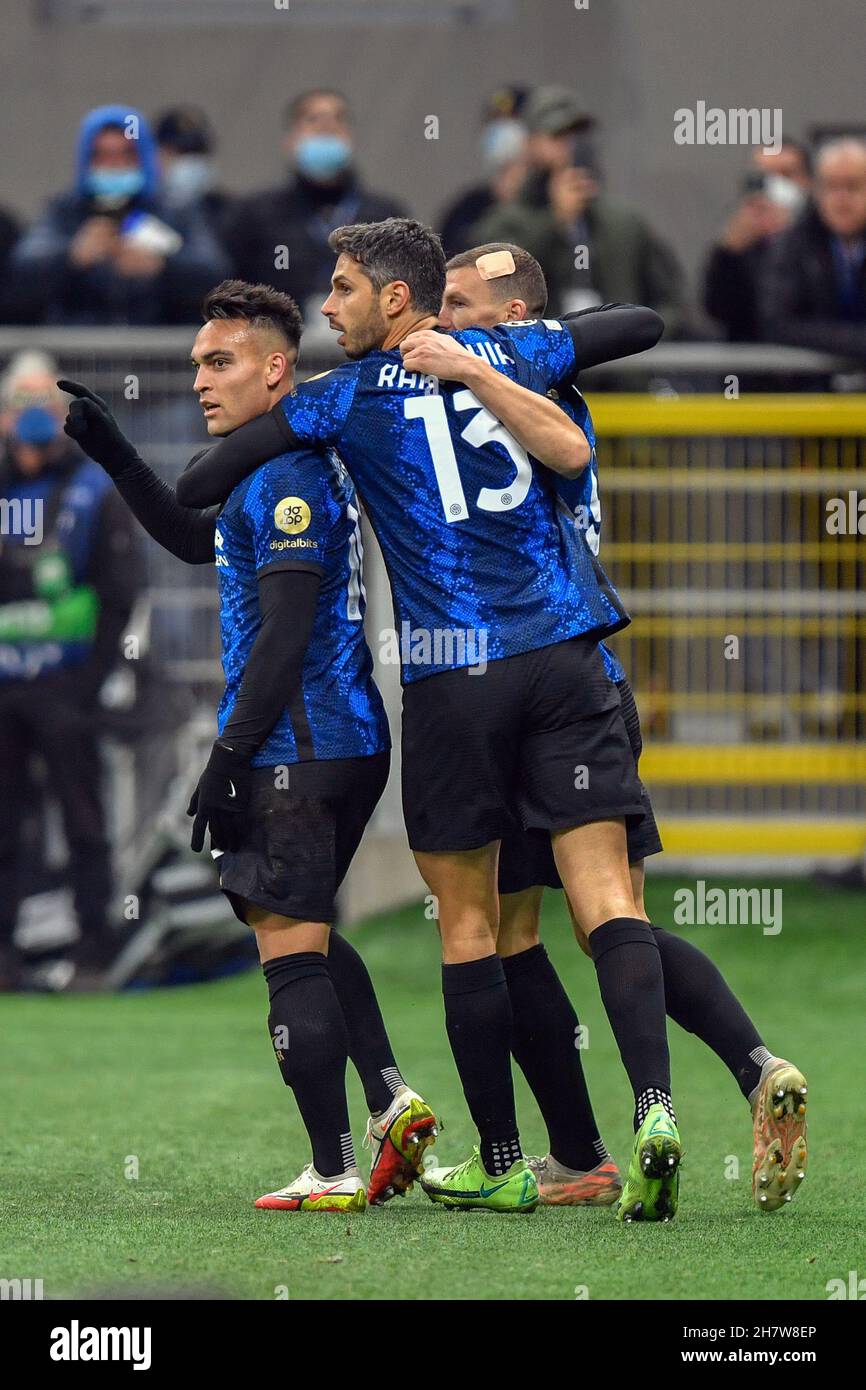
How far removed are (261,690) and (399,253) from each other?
0.95m

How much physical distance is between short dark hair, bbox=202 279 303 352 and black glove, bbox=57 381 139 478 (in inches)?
13.0

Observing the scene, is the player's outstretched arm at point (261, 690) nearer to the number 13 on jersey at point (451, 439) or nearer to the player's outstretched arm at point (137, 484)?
the number 13 on jersey at point (451, 439)

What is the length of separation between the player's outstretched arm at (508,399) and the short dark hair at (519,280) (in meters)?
0.44

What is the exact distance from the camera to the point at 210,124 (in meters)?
14.3

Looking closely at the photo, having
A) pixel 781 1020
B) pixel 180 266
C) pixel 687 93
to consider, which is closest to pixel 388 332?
pixel 781 1020

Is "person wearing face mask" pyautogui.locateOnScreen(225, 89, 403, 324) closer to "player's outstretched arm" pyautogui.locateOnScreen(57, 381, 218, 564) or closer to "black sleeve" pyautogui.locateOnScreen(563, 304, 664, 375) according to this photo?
"player's outstretched arm" pyautogui.locateOnScreen(57, 381, 218, 564)

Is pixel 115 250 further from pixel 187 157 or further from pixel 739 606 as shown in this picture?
pixel 739 606

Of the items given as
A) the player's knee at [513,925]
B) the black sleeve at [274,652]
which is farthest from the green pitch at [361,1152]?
the black sleeve at [274,652]

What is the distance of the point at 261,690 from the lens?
488 centimetres

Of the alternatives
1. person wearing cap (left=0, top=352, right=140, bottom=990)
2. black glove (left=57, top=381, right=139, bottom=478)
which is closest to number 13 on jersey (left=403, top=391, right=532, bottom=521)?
black glove (left=57, top=381, right=139, bottom=478)

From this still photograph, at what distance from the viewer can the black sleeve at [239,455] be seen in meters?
4.90

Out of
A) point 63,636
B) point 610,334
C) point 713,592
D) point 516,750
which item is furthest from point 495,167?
point 516,750

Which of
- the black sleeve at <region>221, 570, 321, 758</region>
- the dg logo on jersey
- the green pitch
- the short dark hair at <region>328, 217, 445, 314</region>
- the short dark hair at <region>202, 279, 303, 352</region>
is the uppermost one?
the short dark hair at <region>328, 217, 445, 314</region>

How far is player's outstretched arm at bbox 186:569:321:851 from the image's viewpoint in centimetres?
486
